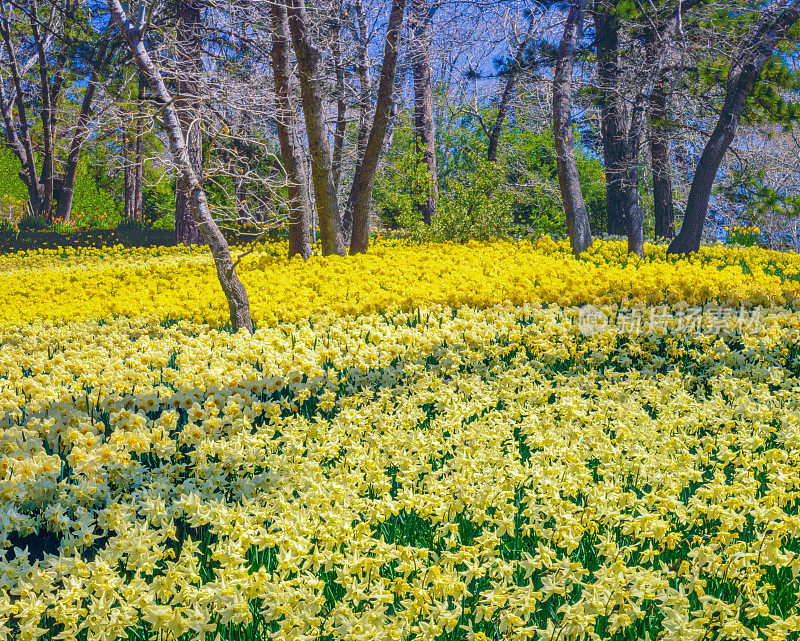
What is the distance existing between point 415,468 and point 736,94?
990 centimetres

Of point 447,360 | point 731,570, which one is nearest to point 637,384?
point 447,360

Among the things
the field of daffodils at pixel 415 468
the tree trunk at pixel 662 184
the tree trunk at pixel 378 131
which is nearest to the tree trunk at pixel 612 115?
the tree trunk at pixel 662 184

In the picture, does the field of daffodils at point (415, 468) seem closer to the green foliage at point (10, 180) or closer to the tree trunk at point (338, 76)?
the tree trunk at point (338, 76)

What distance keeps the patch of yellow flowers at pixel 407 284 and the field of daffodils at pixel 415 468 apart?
0.27 feet

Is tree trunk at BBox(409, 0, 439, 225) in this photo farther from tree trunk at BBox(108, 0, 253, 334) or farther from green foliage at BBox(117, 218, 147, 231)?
green foliage at BBox(117, 218, 147, 231)

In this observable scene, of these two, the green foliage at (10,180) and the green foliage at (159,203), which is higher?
the green foliage at (10,180)

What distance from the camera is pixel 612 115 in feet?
43.6

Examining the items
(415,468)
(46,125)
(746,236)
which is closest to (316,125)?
(415,468)

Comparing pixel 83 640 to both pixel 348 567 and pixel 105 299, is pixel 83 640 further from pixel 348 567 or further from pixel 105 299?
pixel 105 299

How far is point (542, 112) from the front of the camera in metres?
20.6

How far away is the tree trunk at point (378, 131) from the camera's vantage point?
33.5ft

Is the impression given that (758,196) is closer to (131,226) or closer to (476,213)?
(476,213)

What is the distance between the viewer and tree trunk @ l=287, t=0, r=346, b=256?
32.3ft

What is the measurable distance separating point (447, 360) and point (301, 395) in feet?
4.43
